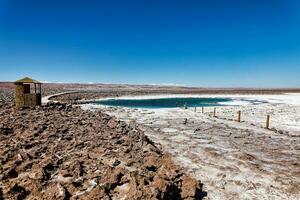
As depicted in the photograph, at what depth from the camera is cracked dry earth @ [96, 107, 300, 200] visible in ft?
24.5

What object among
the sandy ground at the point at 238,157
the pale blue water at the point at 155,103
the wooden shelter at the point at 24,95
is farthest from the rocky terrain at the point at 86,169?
the pale blue water at the point at 155,103

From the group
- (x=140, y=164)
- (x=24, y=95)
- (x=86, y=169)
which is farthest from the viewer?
(x=24, y=95)

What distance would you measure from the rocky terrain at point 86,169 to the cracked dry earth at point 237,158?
1.06 metres

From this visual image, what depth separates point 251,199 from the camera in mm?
6852

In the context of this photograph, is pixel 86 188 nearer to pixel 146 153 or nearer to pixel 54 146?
pixel 146 153

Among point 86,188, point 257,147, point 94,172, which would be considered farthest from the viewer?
point 257,147

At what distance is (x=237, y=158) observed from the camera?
34.1ft

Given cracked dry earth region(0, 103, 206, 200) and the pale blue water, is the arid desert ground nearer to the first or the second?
cracked dry earth region(0, 103, 206, 200)

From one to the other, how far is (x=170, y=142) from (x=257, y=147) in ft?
13.2

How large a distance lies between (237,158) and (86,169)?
231 inches

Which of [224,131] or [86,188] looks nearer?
[86,188]

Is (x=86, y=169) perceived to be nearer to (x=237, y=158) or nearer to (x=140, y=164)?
(x=140, y=164)

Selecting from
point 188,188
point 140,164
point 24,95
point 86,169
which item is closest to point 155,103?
point 24,95

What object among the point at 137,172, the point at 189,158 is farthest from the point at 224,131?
the point at 137,172
